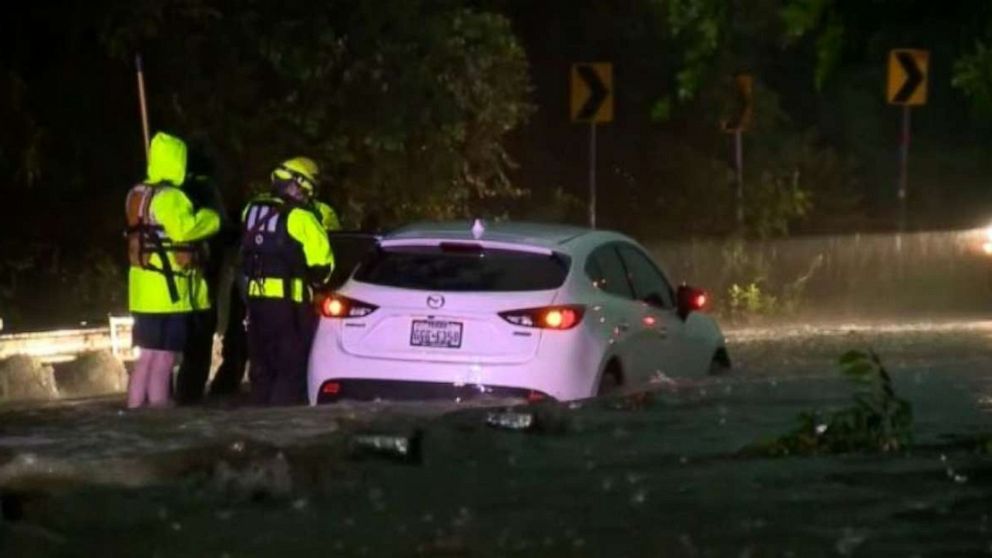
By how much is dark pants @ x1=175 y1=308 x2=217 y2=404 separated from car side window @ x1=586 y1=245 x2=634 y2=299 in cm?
244

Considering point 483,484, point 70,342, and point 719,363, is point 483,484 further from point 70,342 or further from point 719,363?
point 70,342

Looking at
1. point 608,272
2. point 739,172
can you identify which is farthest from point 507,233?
point 739,172

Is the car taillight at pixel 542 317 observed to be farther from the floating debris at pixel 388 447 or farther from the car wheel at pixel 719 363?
the car wheel at pixel 719 363

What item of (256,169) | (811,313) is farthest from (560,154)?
(256,169)

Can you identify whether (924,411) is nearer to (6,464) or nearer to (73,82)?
(6,464)

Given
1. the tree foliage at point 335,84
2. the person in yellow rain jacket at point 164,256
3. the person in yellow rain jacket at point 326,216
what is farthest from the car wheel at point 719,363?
the tree foliage at point 335,84

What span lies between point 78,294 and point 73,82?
1928 mm

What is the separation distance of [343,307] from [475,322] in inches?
33.3

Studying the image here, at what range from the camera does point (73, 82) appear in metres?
22.3

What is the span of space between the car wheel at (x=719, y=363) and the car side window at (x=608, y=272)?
1.67m

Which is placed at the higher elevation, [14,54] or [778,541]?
[14,54]

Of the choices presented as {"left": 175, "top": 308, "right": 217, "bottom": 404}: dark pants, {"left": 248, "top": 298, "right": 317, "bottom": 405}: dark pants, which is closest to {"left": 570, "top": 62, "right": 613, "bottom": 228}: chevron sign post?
{"left": 175, "top": 308, "right": 217, "bottom": 404}: dark pants

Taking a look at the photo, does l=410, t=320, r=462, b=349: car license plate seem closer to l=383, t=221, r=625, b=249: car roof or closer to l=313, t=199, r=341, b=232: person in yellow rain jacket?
l=383, t=221, r=625, b=249: car roof

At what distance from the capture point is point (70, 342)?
1903 cm
